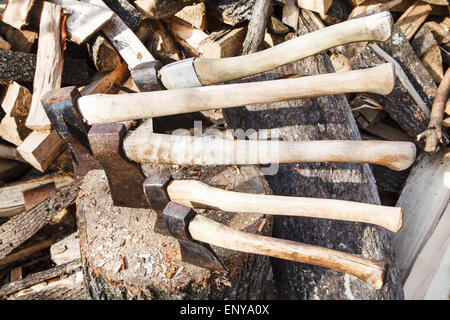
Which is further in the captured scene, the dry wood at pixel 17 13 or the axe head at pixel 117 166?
the dry wood at pixel 17 13

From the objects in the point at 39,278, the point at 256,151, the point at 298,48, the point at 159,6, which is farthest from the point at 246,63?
the point at 39,278

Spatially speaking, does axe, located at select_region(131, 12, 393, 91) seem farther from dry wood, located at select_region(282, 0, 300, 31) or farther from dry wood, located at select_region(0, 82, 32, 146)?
dry wood, located at select_region(0, 82, 32, 146)

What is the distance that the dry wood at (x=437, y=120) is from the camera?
217 cm

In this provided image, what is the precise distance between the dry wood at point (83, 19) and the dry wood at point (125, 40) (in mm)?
77

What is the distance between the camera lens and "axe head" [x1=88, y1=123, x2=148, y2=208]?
144cm

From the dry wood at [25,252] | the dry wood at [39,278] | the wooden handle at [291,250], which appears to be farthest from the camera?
the dry wood at [25,252]

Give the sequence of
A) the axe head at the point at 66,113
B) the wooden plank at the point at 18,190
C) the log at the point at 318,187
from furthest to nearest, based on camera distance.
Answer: the wooden plank at the point at 18,190
the log at the point at 318,187
the axe head at the point at 66,113

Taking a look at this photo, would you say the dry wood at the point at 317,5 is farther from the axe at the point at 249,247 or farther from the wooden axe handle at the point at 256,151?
the axe at the point at 249,247

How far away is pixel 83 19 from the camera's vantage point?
2252 mm

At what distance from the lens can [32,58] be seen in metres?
2.30

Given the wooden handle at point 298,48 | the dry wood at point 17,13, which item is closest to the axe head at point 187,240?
the wooden handle at point 298,48

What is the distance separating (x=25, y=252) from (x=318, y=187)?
201 cm

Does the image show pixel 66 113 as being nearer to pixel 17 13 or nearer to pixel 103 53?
pixel 103 53

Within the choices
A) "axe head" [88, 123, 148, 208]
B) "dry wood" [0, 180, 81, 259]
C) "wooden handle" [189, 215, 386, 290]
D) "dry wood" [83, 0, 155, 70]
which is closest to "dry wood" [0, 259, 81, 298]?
"dry wood" [0, 180, 81, 259]
